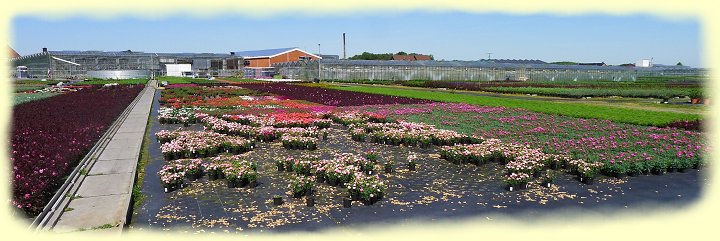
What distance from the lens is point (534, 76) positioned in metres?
77.5

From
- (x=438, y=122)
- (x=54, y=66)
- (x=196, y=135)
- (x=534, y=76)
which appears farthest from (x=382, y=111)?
(x=54, y=66)

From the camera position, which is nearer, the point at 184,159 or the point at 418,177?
the point at 418,177

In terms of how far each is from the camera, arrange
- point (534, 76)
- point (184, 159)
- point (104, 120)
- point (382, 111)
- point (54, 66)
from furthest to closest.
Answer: point (54, 66)
point (534, 76)
point (382, 111)
point (104, 120)
point (184, 159)

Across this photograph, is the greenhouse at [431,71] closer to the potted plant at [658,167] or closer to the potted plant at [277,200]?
the potted plant at [658,167]

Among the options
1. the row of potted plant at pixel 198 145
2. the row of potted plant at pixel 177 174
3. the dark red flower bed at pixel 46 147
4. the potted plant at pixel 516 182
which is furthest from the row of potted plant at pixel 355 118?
the potted plant at pixel 516 182

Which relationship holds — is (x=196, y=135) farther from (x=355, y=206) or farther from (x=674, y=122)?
(x=674, y=122)

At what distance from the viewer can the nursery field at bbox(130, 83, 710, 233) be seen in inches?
303

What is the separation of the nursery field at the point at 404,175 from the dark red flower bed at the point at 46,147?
1569 mm

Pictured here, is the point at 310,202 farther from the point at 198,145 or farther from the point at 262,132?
the point at 262,132

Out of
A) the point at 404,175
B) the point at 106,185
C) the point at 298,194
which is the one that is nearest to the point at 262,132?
the point at 404,175

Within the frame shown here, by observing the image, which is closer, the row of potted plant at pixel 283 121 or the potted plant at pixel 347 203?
the potted plant at pixel 347 203

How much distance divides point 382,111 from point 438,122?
4.89 m

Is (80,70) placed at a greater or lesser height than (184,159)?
greater

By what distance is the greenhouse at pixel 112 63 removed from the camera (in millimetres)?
81812
